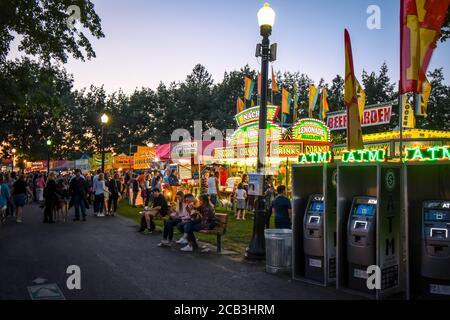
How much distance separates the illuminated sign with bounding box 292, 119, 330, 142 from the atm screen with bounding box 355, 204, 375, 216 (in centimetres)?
1769

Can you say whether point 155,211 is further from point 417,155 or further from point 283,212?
point 417,155

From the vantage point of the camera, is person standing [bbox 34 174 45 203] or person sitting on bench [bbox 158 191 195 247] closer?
person sitting on bench [bbox 158 191 195 247]

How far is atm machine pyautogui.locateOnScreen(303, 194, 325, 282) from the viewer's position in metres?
7.00

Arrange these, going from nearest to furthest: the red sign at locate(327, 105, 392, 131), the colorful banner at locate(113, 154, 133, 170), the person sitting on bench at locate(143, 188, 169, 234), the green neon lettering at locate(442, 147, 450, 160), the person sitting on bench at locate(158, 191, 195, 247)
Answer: the green neon lettering at locate(442, 147, 450, 160) → the person sitting on bench at locate(158, 191, 195, 247) → the person sitting on bench at locate(143, 188, 169, 234) → the red sign at locate(327, 105, 392, 131) → the colorful banner at locate(113, 154, 133, 170)

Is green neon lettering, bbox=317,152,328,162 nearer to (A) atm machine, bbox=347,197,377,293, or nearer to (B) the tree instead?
(A) atm machine, bbox=347,197,377,293

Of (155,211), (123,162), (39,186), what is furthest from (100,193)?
(123,162)

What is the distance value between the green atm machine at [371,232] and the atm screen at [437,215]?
1.98 feet

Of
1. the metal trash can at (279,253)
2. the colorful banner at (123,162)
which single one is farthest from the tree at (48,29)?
the colorful banner at (123,162)

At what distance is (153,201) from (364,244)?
341 inches

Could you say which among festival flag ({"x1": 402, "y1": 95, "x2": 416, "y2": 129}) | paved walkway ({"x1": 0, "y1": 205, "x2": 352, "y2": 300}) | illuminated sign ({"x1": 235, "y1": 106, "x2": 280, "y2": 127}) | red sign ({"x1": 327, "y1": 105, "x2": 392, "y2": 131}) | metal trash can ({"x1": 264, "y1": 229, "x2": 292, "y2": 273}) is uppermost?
illuminated sign ({"x1": 235, "y1": 106, "x2": 280, "y2": 127})

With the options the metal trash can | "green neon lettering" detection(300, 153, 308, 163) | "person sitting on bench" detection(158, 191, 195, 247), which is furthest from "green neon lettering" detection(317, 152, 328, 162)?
"person sitting on bench" detection(158, 191, 195, 247)

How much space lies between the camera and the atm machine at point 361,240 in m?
6.18

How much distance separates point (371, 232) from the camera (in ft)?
20.3
